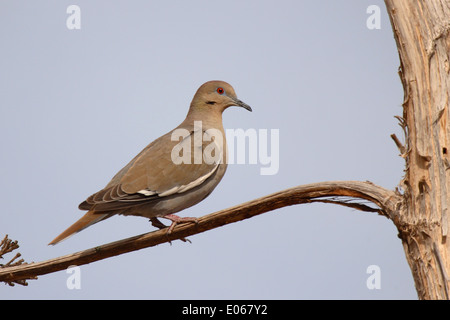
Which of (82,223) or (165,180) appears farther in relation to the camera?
(165,180)

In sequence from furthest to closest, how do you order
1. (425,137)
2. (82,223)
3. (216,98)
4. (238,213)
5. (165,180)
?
(216,98) → (165,180) → (82,223) → (238,213) → (425,137)

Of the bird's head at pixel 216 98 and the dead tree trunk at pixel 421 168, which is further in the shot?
the bird's head at pixel 216 98

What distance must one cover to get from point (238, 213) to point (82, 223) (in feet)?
5.22

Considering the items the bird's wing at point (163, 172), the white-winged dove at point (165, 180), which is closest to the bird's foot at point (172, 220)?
the white-winged dove at point (165, 180)

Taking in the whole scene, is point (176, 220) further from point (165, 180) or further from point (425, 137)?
point (425, 137)

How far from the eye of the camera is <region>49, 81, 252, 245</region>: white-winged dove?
510 centimetres

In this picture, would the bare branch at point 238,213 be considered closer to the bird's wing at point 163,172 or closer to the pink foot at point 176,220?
the pink foot at point 176,220

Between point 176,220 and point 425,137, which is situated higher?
point 425,137

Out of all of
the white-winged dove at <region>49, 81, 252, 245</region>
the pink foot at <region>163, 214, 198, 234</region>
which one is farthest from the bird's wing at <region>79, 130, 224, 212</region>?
the pink foot at <region>163, 214, 198, 234</region>

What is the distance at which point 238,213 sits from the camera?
13.5 feet

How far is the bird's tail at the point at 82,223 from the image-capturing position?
4762 mm

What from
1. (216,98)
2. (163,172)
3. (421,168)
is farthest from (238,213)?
(216,98)
